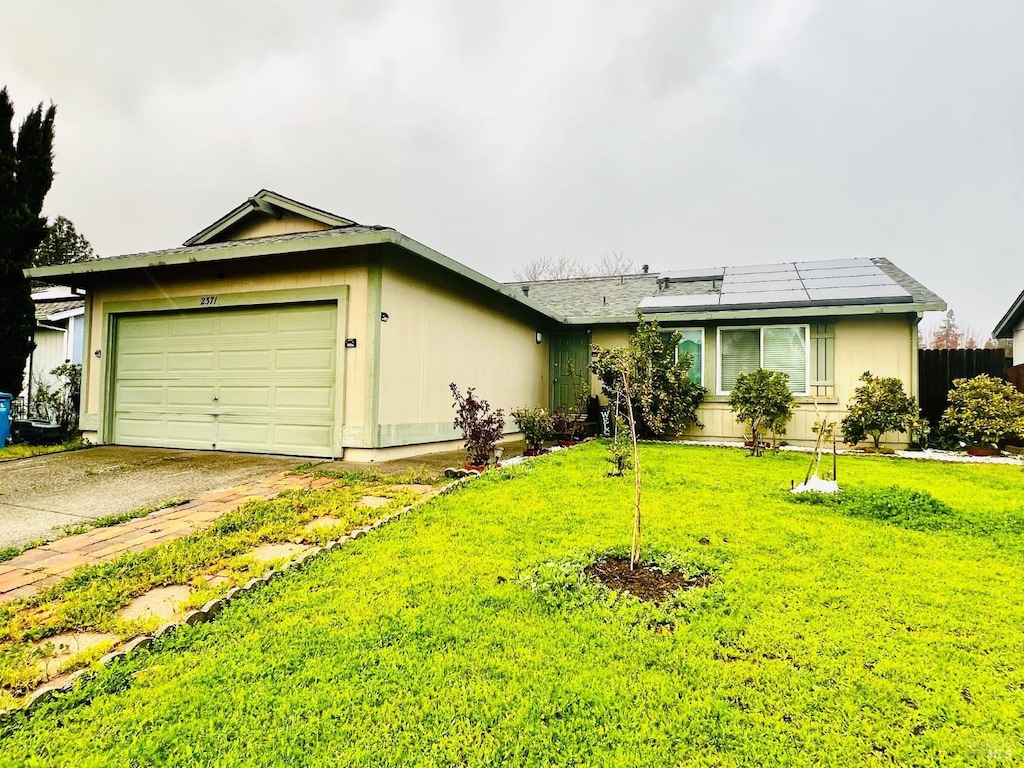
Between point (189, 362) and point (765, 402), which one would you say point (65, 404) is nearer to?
point (189, 362)

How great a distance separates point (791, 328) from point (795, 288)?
1.09m

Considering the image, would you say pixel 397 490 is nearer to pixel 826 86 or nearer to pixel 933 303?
pixel 933 303

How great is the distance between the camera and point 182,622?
226 centimetres

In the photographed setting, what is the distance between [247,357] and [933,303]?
35.4 feet

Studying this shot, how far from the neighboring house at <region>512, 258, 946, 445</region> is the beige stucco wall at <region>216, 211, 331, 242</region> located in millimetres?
5485

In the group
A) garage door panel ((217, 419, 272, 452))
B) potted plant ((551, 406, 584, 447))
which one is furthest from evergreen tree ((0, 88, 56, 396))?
potted plant ((551, 406, 584, 447))

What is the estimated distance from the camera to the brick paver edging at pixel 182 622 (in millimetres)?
1745

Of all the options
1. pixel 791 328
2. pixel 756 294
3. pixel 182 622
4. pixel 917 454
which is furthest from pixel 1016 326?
pixel 182 622

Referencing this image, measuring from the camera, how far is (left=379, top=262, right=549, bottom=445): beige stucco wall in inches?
265

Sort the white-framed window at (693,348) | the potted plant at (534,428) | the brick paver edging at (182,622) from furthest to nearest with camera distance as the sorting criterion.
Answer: the white-framed window at (693,348) < the potted plant at (534,428) < the brick paver edging at (182,622)

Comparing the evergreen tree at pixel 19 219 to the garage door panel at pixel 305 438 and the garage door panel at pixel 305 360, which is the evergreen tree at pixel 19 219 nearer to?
the garage door panel at pixel 305 360

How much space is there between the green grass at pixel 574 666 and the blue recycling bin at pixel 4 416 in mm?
7696

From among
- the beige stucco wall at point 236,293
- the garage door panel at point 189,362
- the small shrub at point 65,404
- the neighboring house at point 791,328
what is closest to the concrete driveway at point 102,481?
the beige stucco wall at point 236,293

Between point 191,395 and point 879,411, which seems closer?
point 191,395
